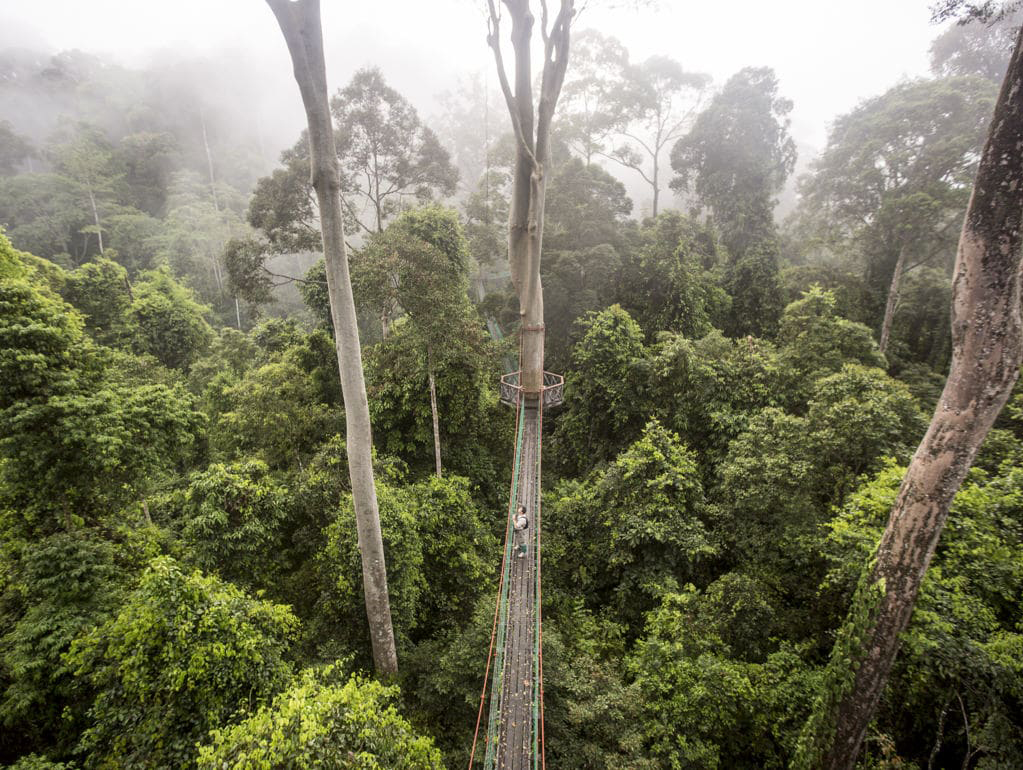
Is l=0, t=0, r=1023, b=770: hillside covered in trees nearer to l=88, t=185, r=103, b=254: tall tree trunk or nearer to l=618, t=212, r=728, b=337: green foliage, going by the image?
l=618, t=212, r=728, b=337: green foliage

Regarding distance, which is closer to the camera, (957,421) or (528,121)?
(957,421)

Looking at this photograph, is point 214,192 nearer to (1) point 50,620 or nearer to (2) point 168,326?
(2) point 168,326

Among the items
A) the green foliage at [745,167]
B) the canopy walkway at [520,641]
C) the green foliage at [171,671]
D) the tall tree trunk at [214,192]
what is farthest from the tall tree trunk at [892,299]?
the tall tree trunk at [214,192]

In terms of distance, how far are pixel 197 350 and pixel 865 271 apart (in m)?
23.8

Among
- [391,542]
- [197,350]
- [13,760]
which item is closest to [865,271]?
[391,542]

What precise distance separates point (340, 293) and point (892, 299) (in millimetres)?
15141

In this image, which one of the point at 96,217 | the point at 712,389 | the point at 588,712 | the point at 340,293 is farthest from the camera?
the point at 96,217

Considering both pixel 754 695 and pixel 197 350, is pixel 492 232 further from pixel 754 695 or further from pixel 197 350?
pixel 754 695

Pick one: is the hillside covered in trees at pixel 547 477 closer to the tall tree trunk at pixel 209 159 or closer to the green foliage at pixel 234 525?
the green foliage at pixel 234 525

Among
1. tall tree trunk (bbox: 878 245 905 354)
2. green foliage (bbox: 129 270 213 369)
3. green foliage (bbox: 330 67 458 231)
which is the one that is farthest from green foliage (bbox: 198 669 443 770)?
green foliage (bbox: 129 270 213 369)

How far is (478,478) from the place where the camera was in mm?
10656

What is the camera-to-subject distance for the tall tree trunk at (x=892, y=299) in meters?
12.4

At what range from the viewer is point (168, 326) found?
16.3 meters

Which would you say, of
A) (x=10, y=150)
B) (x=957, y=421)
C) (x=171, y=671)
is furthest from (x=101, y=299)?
(x=10, y=150)
